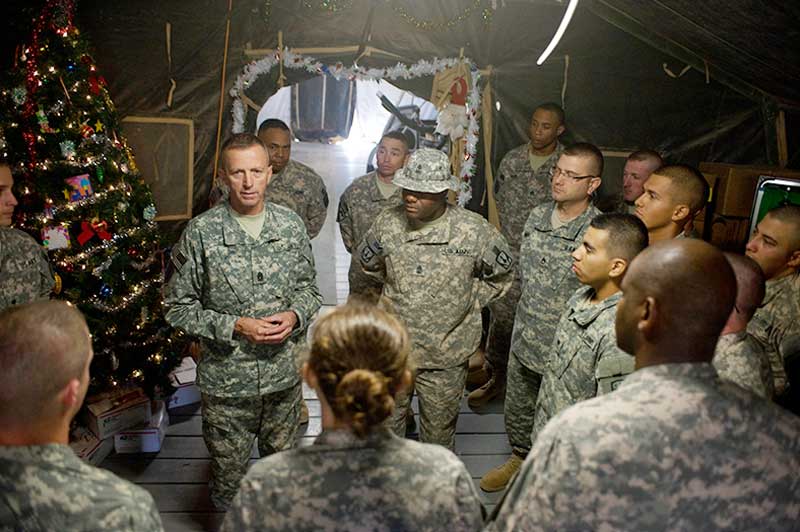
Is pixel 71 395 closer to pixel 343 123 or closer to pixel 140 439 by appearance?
pixel 140 439

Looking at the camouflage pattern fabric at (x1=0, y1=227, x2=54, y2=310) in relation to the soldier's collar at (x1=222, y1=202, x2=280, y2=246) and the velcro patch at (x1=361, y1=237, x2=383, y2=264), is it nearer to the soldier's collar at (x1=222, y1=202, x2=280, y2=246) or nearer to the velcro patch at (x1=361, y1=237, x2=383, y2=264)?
the soldier's collar at (x1=222, y1=202, x2=280, y2=246)

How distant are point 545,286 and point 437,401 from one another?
782 mm

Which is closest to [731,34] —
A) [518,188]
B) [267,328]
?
[518,188]

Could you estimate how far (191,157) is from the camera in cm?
471

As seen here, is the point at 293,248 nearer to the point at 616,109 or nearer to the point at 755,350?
the point at 755,350

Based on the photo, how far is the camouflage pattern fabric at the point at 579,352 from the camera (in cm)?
228

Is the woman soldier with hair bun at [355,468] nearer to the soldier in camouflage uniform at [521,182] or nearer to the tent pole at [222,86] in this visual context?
the soldier in camouflage uniform at [521,182]

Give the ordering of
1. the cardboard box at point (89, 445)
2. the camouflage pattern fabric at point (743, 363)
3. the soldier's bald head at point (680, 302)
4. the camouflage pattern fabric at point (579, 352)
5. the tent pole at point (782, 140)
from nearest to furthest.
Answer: the soldier's bald head at point (680, 302), the camouflage pattern fabric at point (743, 363), the camouflage pattern fabric at point (579, 352), the cardboard box at point (89, 445), the tent pole at point (782, 140)

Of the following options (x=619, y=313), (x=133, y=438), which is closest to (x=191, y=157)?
(x=133, y=438)

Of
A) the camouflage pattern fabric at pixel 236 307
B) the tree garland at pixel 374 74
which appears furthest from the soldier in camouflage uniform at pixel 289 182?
the camouflage pattern fabric at pixel 236 307

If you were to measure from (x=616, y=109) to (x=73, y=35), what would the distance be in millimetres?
4052

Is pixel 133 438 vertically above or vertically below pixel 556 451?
below

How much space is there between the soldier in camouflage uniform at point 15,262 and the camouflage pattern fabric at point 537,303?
7.77 feet

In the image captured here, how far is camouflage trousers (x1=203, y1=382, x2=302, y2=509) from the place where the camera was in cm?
277
